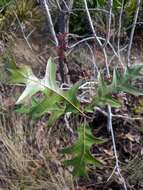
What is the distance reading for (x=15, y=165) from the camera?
2387mm

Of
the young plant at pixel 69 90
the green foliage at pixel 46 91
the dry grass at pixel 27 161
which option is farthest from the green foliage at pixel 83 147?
the dry grass at pixel 27 161

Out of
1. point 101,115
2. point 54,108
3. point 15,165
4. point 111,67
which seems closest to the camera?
point 54,108

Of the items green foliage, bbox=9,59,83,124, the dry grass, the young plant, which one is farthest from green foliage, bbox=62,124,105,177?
the dry grass

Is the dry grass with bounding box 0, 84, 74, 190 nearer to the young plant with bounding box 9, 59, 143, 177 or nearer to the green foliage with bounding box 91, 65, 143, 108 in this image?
the young plant with bounding box 9, 59, 143, 177

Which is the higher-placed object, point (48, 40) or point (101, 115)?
point (48, 40)

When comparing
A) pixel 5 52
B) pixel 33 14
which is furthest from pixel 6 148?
pixel 33 14

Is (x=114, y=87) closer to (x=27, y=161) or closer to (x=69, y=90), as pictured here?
(x=69, y=90)

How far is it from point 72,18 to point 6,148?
142 cm

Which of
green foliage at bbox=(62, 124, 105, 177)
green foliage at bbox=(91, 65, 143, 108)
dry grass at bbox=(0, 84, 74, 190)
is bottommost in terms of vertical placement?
dry grass at bbox=(0, 84, 74, 190)

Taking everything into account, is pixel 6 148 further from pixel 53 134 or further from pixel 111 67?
pixel 111 67

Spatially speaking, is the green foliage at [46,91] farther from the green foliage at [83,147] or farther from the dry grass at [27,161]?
the dry grass at [27,161]

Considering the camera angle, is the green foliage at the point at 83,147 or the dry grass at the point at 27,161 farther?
the dry grass at the point at 27,161

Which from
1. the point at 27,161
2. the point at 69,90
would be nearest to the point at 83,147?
the point at 69,90

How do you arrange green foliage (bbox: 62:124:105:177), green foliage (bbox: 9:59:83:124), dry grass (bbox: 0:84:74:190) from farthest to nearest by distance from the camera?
1. dry grass (bbox: 0:84:74:190)
2. green foliage (bbox: 62:124:105:177)
3. green foliage (bbox: 9:59:83:124)
